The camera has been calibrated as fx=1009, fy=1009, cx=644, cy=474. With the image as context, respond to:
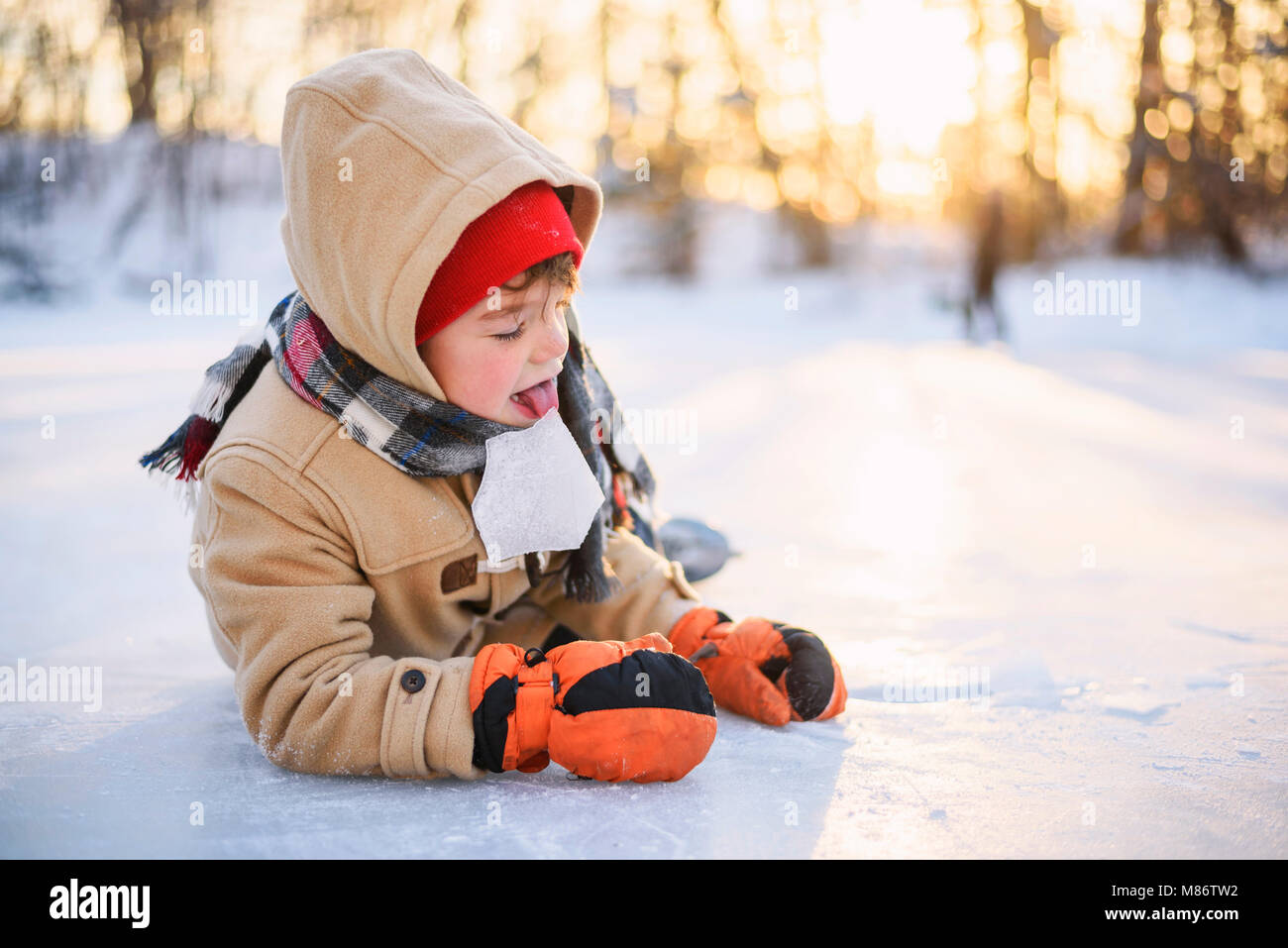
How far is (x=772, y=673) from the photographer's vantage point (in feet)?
4.96

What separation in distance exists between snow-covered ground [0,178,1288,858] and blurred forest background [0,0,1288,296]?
23.8 ft

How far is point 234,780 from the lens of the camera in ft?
4.24

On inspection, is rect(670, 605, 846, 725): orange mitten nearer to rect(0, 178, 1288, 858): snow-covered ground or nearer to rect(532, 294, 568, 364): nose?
rect(0, 178, 1288, 858): snow-covered ground

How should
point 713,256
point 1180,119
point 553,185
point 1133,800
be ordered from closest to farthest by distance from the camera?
point 1133,800 → point 553,185 → point 1180,119 → point 713,256

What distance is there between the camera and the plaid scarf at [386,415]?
1341 mm

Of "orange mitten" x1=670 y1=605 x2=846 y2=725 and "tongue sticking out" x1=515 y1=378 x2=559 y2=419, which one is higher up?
"tongue sticking out" x1=515 y1=378 x2=559 y2=419

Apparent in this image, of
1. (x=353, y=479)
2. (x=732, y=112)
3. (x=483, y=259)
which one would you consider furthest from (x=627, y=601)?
(x=732, y=112)

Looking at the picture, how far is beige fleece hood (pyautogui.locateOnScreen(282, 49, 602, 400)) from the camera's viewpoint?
1.25 metres

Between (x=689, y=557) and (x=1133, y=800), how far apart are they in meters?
1.21

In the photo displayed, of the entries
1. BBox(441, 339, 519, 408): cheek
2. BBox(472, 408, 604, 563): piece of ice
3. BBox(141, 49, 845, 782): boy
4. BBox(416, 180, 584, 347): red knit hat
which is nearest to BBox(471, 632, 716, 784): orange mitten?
BBox(141, 49, 845, 782): boy

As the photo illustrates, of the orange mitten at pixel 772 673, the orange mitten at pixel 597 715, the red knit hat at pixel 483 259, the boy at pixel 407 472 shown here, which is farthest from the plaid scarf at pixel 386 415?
the orange mitten at pixel 597 715

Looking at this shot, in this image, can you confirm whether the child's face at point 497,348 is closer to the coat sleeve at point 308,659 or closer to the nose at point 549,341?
the nose at point 549,341
